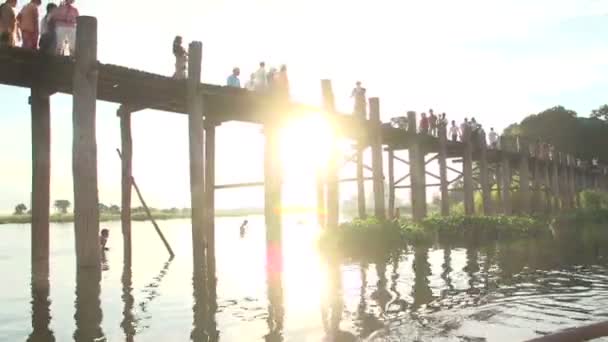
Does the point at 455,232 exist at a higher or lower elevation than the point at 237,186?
lower

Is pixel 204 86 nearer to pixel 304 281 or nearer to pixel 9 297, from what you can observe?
pixel 304 281

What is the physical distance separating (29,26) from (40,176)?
2847 mm

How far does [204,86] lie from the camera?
1308 cm

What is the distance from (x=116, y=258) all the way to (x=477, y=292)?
15.9 meters

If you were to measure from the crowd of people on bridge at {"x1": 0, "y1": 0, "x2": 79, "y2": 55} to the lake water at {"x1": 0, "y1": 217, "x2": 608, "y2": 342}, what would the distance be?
4611mm

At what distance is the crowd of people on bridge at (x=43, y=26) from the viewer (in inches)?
418

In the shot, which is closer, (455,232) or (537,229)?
(455,232)

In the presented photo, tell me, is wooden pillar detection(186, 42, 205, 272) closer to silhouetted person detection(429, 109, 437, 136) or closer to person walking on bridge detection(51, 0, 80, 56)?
person walking on bridge detection(51, 0, 80, 56)

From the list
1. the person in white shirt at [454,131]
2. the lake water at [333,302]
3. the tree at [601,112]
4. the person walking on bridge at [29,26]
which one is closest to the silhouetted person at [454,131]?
the person in white shirt at [454,131]

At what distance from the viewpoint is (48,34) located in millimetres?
11148

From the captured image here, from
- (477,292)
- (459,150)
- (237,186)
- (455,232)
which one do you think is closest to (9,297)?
(237,186)

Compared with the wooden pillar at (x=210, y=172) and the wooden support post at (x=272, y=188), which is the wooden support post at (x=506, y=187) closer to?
the wooden support post at (x=272, y=188)

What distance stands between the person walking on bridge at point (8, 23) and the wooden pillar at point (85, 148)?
1225 mm

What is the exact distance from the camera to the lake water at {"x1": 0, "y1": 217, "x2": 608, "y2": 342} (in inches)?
323
